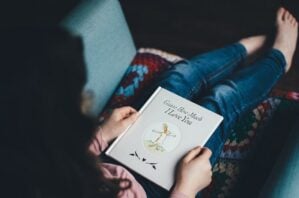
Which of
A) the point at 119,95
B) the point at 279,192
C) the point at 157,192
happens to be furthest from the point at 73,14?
the point at 279,192

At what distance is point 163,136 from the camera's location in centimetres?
103

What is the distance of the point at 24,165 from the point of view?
0.66 metres

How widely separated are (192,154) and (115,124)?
21 cm

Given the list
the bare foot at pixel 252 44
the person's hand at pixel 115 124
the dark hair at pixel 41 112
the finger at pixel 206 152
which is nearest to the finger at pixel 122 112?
the person's hand at pixel 115 124

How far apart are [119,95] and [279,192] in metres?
0.56

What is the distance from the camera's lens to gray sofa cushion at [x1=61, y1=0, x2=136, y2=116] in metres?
1.11

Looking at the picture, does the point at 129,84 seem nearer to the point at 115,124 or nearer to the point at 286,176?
the point at 115,124

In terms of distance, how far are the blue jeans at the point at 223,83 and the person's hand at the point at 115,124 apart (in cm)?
12

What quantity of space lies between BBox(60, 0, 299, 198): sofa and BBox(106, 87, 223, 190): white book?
0.13m

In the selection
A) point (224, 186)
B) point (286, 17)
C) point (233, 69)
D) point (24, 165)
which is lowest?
point (24, 165)

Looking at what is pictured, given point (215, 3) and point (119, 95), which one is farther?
point (215, 3)

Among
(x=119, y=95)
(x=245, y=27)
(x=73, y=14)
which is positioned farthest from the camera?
(x=245, y=27)

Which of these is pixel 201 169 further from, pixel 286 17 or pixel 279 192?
pixel 286 17

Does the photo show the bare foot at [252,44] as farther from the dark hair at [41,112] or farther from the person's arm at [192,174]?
the dark hair at [41,112]
